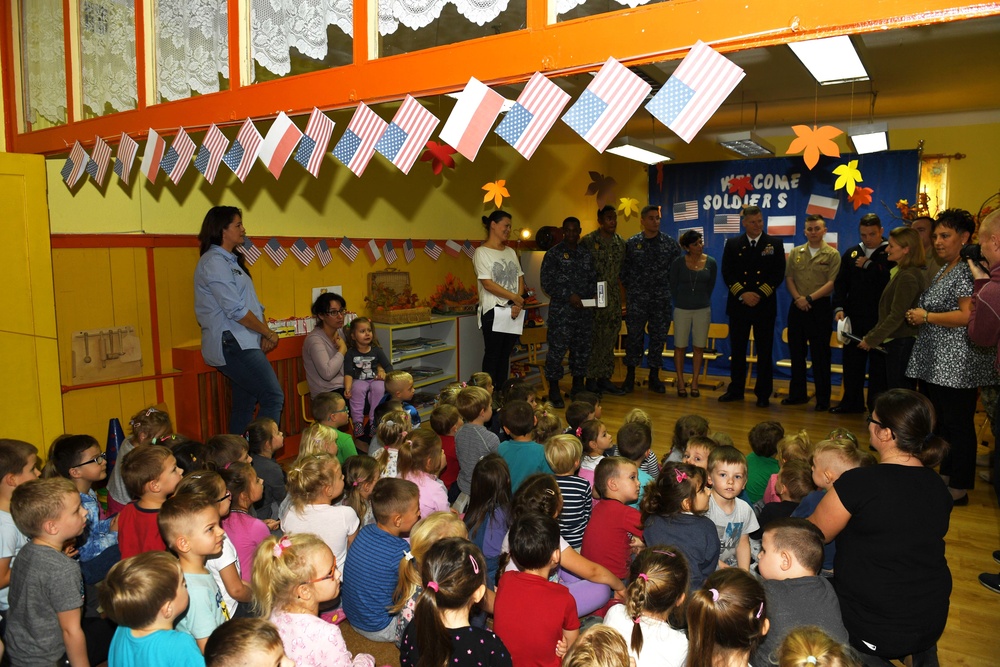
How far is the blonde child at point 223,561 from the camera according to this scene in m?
2.32

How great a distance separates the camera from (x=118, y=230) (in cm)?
475

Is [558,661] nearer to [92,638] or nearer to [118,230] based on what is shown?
[92,638]

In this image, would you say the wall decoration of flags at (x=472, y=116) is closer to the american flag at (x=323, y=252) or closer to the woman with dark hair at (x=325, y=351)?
the woman with dark hair at (x=325, y=351)

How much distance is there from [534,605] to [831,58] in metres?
3.51

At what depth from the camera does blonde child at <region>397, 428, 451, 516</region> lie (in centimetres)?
301

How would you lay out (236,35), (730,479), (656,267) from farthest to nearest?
(656,267), (236,35), (730,479)

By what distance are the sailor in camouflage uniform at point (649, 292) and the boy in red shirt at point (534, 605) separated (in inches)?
189

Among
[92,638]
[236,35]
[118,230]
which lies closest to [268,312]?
[118,230]

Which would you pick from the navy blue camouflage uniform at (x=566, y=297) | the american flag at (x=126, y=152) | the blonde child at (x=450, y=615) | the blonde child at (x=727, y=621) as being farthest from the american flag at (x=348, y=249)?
the blonde child at (x=727, y=621)

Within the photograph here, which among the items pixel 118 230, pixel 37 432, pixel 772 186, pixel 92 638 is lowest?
pixel 92 638

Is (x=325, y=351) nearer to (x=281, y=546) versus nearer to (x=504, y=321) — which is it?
(x=504, y=321)

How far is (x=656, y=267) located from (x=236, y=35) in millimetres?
4527

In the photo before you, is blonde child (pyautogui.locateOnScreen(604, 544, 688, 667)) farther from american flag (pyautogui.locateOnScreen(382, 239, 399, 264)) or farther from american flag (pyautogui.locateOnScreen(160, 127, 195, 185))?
american flag (pyautogui.locateOnScreen(382, 239, 399, 264))

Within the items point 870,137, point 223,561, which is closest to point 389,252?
point 870,137
